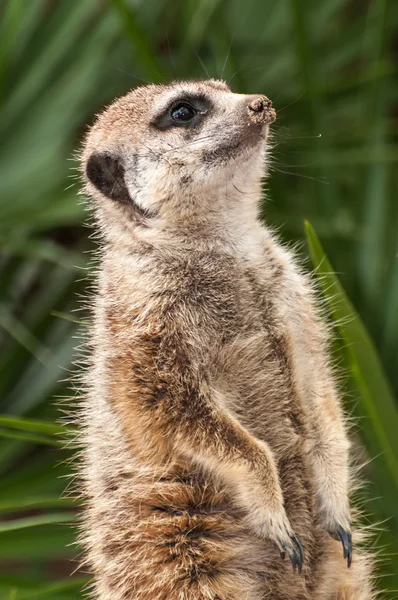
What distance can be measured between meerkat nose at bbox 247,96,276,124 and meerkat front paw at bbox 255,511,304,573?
86 cm

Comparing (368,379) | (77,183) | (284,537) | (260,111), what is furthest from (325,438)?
(77,183)

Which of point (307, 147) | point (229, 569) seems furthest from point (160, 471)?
point (307, 147)

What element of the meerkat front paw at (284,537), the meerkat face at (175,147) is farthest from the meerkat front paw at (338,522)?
the meerkat face at (175,147)

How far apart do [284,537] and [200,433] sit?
0.88 feet

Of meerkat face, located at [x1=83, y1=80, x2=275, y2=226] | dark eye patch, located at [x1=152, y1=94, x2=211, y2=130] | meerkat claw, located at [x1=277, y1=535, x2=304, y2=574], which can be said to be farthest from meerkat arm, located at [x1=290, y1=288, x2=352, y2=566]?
dark eye patch, located at [x1=152, y1=94, x2=211, y2=130]

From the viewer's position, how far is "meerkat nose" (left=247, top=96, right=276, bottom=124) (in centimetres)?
194

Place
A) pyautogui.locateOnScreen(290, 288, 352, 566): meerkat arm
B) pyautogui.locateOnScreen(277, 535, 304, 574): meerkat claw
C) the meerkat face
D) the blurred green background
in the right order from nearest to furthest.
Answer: pyautogui.locateOnScreen(277, 535, 304, 574): meerkat claw
pyautogui.locateOnScreen(290, 288, 352, 566): meerkat arm
the meerkat face
the blurred green background

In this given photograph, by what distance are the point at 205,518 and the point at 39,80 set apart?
1650mm

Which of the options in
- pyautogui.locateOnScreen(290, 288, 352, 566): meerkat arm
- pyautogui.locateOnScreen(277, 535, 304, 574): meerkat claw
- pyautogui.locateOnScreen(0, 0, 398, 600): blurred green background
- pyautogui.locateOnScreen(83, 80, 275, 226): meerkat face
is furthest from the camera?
pyautogui.locateOnScreen(0, 0, 398, 600): blurred green background

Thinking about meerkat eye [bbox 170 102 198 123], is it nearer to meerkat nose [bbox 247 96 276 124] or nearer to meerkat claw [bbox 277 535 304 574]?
meerkat nose [bbox 247 96 276 124]

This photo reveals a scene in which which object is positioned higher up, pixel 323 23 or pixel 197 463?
pixel 323 23

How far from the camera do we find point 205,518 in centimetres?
183

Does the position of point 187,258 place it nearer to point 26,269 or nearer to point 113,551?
point 113,551

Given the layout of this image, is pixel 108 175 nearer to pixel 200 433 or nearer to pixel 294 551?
pixel 200 433
